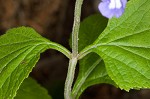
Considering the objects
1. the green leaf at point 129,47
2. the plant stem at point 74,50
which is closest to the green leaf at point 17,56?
the plant stem at point 74,50

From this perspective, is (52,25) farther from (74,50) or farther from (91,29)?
(74,50)

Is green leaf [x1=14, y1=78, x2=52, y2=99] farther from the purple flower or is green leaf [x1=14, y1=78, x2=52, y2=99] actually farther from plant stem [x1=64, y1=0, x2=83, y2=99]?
the purple flower

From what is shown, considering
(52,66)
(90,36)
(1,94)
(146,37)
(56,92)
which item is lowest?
(146,37)

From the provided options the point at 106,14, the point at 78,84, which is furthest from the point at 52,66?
the point at 106,14

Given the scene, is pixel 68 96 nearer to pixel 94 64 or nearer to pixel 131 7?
pixel 94 64

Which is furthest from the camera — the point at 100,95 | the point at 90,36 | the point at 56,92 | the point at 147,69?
the point at 100,95

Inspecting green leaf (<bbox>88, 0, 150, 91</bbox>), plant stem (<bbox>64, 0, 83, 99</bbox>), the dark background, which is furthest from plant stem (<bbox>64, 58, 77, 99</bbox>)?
the dark background
